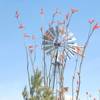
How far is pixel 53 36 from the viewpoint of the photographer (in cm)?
2327

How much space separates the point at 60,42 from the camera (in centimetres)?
2302

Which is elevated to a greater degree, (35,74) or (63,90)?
(35,74)

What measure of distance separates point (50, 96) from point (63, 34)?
23.7 ft

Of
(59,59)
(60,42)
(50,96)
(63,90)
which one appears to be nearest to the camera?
(50,96)

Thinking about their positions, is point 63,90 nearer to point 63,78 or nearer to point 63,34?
point 63,78

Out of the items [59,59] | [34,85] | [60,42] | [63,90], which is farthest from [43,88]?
[60,42]

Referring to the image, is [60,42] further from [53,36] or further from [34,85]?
[34,85]

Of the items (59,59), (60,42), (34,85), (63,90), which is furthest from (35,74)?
(60,42)

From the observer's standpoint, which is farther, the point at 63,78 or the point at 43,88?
the point at 63,78

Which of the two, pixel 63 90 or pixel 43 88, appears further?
pixel 63 90

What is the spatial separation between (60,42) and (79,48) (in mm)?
1105

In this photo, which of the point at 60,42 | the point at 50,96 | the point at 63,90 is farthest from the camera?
the point at 60,42

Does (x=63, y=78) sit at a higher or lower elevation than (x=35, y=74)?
lower

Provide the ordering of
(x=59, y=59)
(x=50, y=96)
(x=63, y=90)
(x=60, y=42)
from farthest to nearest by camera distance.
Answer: (x=60, y=42) < (x=59, y=59) < (x=63, y=90) < (x=50, y=96)
